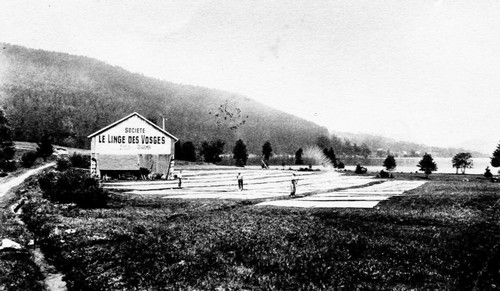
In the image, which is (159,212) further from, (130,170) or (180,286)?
(130,170)

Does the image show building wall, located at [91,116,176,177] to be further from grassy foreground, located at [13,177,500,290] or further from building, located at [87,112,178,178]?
grassy foreground, located at [13,177,500,290]

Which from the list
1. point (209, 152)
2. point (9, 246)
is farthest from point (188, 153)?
point (9, 246)

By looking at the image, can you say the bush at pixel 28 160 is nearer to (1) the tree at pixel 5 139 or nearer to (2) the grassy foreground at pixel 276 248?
(1) the tree at pixel 5 139

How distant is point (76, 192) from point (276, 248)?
1651 cm

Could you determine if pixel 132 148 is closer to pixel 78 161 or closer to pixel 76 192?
pixel 78 161

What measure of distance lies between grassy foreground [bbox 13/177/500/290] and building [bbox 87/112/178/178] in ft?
83.9

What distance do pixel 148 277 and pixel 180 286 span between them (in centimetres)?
122

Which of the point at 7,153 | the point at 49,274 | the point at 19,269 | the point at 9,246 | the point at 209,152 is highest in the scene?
the point at 209,152

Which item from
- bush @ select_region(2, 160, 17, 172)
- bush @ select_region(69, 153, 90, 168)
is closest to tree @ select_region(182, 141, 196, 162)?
bush @ select_region(69, 153, 90, 168)

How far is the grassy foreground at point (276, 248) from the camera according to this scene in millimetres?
9156

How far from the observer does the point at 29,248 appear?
1391 centimetres

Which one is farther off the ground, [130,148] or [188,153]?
[188,153]

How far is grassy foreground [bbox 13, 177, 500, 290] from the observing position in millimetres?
9156

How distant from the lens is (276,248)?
11.8 meters
